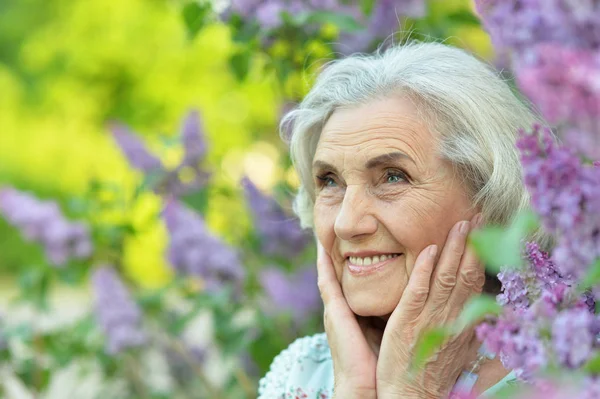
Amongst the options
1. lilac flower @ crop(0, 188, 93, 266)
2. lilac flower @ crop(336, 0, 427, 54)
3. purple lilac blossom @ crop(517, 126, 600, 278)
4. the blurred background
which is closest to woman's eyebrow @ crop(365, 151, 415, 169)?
the blurred background

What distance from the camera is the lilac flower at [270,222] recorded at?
388cm

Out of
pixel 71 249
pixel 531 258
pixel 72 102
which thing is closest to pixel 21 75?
pixel 72 102

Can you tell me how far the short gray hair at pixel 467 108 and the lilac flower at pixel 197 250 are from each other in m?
1.28

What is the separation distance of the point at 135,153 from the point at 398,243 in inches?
75.2

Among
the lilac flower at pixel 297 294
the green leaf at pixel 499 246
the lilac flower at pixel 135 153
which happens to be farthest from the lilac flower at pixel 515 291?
the lilac flower at pixel 135 153

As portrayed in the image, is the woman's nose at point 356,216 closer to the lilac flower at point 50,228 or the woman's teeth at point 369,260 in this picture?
the woman's teeth at point 369,260

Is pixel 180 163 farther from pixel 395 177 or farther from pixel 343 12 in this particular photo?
pixel 395 177

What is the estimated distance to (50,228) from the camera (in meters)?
3.95

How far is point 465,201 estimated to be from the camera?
2381 mm

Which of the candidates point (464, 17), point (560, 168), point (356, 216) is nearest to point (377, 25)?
point (464, 17)

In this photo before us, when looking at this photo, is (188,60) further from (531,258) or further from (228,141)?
(531,258)

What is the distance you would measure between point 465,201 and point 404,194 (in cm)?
18

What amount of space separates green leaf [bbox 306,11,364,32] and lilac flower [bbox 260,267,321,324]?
1445mm

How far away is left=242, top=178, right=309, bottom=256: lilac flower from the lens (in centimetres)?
388
